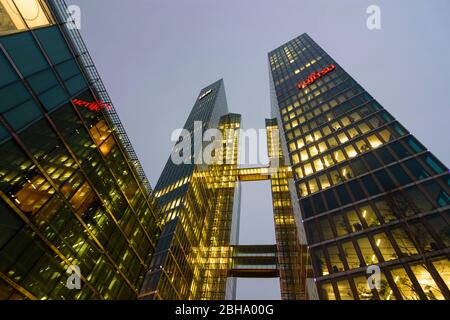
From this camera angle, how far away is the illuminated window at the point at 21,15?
1761 cm

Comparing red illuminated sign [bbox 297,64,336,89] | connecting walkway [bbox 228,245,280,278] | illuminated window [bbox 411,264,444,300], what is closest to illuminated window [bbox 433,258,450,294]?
illuminated window [bbox 411,264,444,300]

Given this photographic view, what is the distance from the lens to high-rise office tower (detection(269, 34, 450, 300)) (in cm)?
2336

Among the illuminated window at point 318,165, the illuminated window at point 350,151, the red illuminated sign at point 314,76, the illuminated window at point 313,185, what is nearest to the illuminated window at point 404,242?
the illuminated window at point 313,185

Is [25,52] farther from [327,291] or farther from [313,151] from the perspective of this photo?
[313,151]

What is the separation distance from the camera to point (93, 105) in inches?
1081

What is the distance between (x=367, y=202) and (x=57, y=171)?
33002 millimetres

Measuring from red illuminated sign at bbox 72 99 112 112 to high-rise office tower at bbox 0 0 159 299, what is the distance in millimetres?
108

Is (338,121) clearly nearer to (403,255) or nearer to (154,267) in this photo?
(403,255)

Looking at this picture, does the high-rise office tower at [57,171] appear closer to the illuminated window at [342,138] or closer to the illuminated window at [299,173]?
the illuminated window at [299,173]

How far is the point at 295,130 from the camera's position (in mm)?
50750

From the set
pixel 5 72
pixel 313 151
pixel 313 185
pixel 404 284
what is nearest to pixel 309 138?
pixel 313 151

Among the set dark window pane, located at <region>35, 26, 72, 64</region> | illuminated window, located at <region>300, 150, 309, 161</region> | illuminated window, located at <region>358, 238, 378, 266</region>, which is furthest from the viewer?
illuminated window, located at <region>300, 150, 309, 161</region>

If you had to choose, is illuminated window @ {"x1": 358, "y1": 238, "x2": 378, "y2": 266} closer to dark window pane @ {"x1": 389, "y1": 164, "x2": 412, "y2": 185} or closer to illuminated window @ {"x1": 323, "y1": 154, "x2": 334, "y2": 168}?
dark window pane @ {"x1": 389, "y1": 164, "x2": 412, "y2": 185}

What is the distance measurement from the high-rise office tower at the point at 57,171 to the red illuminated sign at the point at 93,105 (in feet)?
0.35
